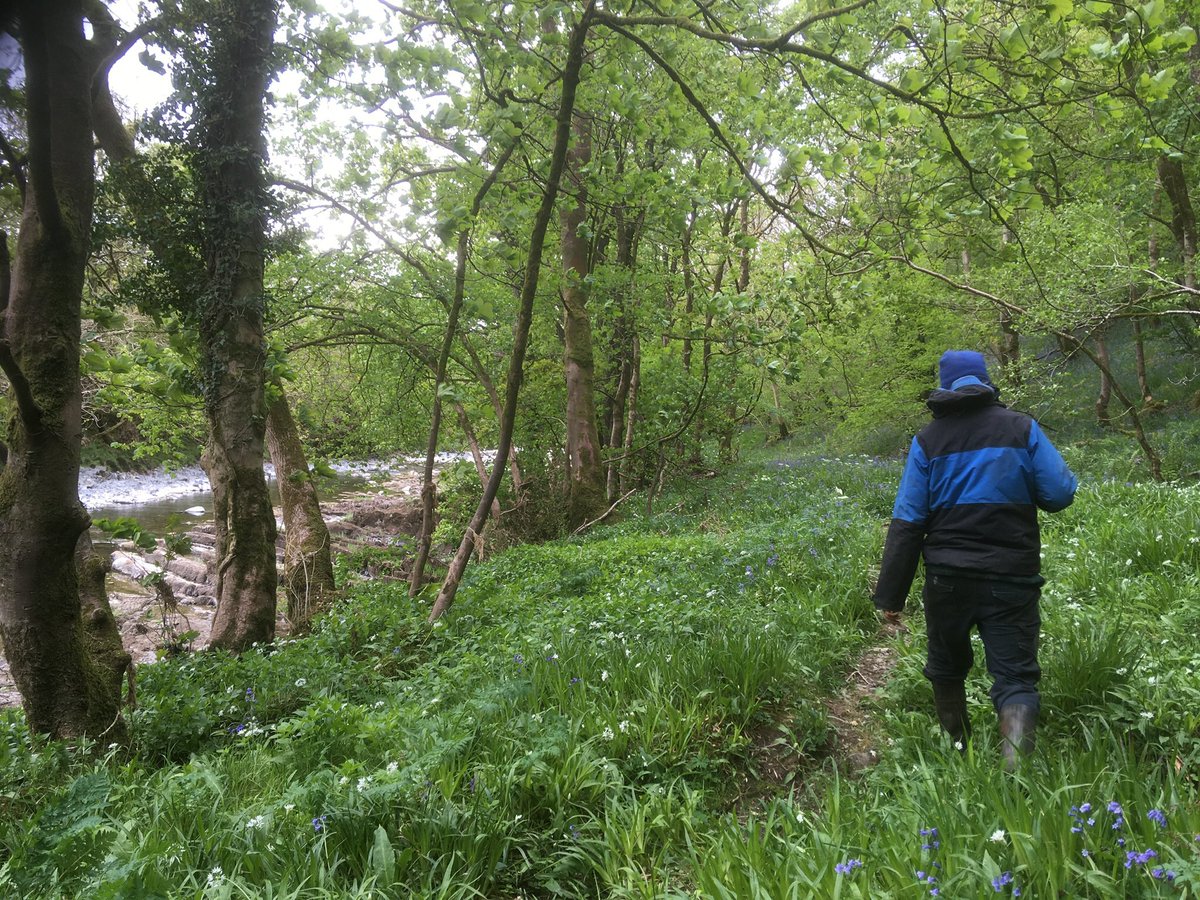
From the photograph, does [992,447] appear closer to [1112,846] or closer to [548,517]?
[1112,846]

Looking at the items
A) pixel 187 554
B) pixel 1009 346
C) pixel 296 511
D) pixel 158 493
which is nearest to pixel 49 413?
pixel 187 554

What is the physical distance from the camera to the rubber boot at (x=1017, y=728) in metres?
2.68

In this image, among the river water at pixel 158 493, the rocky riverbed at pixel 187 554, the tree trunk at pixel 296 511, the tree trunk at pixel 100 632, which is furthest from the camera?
the river water at pixel 158 493

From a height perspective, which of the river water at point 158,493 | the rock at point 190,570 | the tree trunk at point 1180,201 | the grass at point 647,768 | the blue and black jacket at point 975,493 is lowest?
the rock at point 190,570

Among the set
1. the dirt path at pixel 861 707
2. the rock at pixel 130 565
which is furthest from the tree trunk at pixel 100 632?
the rock at pixel 130 565

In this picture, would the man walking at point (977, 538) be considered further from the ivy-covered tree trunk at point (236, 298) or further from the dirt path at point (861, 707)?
the ivy-covered tree trunk at point (236, 298)

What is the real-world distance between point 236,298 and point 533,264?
3.08 metres

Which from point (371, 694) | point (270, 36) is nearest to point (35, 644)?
point (371, 694)

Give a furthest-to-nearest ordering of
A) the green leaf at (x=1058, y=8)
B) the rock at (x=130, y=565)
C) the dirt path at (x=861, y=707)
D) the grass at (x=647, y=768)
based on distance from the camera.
→ 1. the rock at (x=130, y=565)
2. the dirt path at (x=861, y=707)
3. the green leaf at (x=1058, y=8)
4. the grass at (x=647, y=768)

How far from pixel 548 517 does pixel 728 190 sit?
870 centimetres

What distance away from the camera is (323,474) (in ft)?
17.5

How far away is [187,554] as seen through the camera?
5.51m

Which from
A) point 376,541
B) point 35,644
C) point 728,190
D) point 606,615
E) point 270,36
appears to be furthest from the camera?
point 376,541

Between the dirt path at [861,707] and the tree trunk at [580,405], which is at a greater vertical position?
the tree trunk at [580,405]
